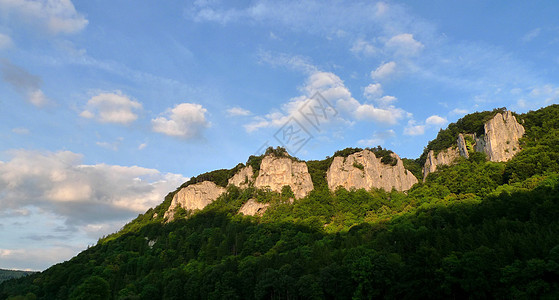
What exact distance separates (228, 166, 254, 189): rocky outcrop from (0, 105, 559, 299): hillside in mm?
470

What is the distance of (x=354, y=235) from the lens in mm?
58688

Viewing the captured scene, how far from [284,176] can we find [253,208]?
45.8 feet

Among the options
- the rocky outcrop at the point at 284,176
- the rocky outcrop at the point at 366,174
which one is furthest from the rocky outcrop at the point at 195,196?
the rocky outcrop at the point at 366,174

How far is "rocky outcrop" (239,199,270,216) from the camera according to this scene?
9144 centimetres

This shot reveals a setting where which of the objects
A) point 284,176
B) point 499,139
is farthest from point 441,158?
point 284,176

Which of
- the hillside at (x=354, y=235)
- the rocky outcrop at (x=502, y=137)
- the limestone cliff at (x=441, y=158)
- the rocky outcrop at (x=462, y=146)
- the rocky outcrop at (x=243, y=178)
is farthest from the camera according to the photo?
the rocky outcrop at (x=243, y=178)

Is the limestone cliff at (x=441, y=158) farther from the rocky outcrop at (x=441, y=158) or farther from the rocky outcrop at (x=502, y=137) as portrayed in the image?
the rocky outcrop at (x=502, y=137)

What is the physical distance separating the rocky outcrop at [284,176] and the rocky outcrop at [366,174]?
753 centimetres

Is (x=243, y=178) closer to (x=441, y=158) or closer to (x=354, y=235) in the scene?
(x=354, y=235)

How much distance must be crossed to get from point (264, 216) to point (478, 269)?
59015 millimetres

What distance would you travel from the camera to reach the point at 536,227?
1528 inches

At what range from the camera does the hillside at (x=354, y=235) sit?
36.7m

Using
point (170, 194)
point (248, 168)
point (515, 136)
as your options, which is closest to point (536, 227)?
point (515, 136)

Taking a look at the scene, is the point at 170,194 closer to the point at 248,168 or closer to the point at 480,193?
the point at 248,168
